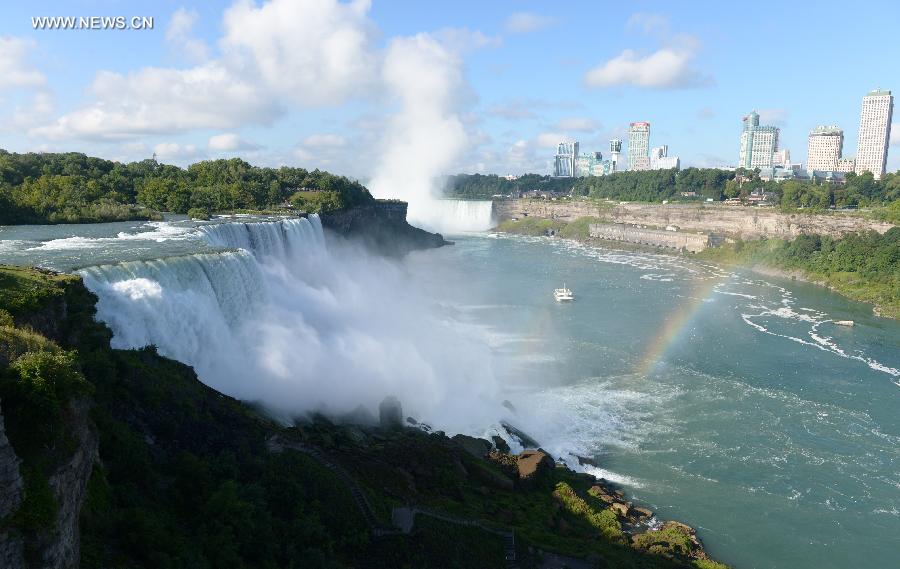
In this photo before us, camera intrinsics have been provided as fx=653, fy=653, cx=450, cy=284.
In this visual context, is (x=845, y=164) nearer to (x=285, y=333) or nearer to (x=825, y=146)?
(x=825, y=146)

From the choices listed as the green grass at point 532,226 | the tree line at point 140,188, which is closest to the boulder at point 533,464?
the tree line at point 140,188

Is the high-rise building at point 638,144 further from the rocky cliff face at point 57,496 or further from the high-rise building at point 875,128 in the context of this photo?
the rocky cliff face at point 57,496

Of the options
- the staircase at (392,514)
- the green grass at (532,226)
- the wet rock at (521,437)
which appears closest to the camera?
the staircase at (392,514)

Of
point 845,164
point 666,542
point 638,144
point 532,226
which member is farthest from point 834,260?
point 638,144

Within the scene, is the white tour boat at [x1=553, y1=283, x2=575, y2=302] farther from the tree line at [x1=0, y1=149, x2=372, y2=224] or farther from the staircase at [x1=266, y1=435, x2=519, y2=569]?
the staircase at [x1=266, y1=435, x2=519, y2=569]

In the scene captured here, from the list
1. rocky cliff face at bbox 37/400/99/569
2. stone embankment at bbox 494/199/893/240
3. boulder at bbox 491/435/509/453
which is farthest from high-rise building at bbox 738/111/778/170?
rocky cliff face at bbox 37/400/99/569

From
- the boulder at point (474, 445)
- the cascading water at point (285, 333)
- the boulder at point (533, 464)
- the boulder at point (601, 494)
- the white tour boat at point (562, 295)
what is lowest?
the boulder at point (601, 494)

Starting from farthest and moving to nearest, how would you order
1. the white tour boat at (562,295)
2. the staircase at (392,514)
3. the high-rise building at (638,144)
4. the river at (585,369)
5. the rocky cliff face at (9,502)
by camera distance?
the high-rise building at (638,144), the white tour boat at (562,295), the river at (585,369), the staircase at (392,514), the rocky cliff face at (9,502)

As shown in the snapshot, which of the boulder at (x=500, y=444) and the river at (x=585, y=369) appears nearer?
the river at (x=585, y=369)
